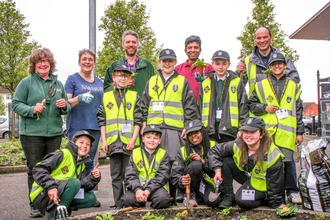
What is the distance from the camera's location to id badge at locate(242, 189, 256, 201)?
11.8 ft

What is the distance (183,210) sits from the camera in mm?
3500

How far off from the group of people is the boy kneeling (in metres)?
0.01

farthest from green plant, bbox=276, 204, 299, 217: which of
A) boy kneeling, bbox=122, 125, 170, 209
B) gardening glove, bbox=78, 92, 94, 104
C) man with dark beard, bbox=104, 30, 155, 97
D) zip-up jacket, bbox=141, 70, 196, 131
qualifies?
gardening glove, bbox=78, 92, 94, 104

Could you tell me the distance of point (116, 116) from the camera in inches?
168

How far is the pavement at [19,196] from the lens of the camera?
4258 mm

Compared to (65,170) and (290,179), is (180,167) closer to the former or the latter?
(65,170)

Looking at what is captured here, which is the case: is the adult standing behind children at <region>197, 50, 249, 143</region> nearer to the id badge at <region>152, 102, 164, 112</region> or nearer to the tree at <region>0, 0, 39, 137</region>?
the id badge at <region>152, 102, 164, 112</region>

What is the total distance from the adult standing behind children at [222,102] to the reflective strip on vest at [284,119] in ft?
1.12

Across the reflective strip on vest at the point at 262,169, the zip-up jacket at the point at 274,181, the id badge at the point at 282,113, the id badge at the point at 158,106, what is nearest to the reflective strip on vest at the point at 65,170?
the id badge at the point at 158,106

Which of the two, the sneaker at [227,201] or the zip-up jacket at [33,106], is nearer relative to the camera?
the sneaker at [227,201]

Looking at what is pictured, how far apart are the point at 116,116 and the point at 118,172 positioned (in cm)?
83

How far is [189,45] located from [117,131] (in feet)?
6.37

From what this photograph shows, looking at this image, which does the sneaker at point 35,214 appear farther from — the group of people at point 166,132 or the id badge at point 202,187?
the id badge at point 202,187

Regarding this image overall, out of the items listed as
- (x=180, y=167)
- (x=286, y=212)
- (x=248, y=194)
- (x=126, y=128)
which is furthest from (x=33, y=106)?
(x=286, y=212)
